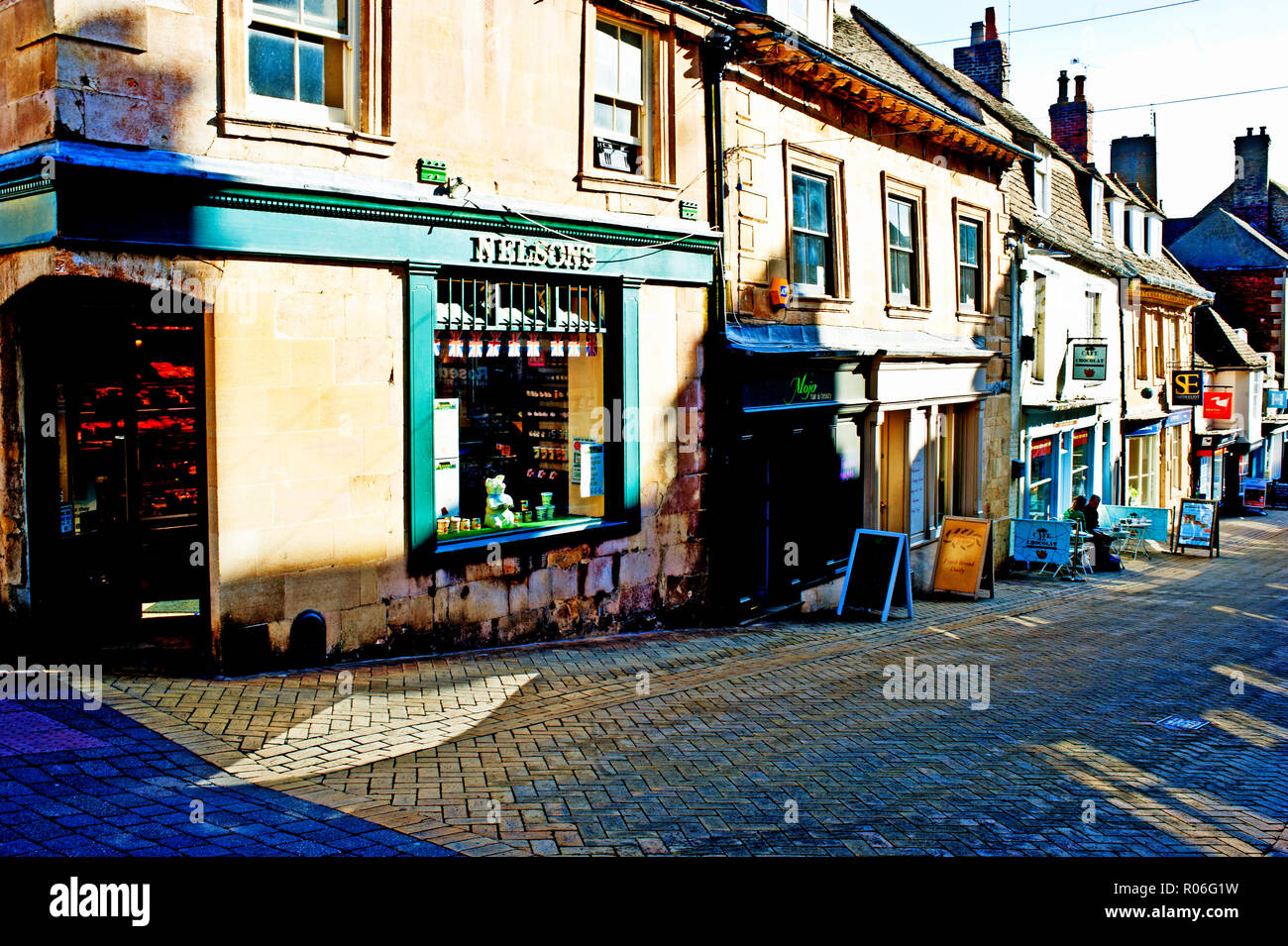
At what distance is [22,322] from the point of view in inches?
340

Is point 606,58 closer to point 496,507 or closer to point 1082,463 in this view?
point 496,507

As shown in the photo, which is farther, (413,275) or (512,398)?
(512,398)

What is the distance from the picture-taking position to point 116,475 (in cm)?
1014

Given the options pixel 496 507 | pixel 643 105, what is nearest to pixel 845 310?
pixel 643 105

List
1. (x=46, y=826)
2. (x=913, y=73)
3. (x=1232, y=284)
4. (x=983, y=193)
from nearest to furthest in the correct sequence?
(x=46, y=826) → (x=983, y=193) → (x=913, y=73) → (x=1232, y=284)

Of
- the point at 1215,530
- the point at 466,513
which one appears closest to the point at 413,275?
the point at 466,513

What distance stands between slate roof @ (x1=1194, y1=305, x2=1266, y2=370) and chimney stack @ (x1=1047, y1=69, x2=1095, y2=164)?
10.3 meters

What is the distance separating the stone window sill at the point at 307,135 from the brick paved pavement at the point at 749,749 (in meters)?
4.39

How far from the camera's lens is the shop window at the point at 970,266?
768 inches

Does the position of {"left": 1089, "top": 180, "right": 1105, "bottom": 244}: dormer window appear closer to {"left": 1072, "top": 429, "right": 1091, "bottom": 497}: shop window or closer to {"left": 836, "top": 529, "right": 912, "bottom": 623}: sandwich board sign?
{"left": 1072, "top": 429, "right": 1091, "bottom": 497}: shop window

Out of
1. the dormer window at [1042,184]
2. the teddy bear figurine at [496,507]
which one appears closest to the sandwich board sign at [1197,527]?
the dormer window at [1042,184]

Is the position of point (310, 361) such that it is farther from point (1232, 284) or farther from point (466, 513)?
point (1232, 284)

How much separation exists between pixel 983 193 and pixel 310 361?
15.2 m

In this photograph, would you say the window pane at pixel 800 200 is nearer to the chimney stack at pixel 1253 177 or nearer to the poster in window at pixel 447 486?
the poster in window at pixel 447 486
